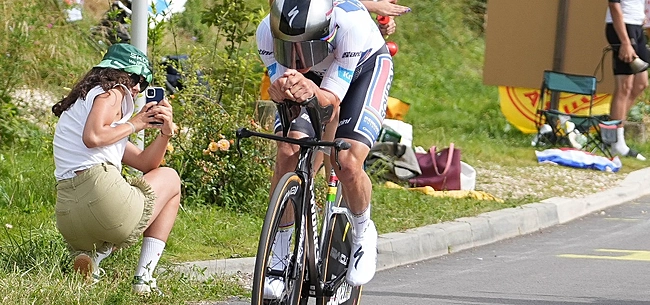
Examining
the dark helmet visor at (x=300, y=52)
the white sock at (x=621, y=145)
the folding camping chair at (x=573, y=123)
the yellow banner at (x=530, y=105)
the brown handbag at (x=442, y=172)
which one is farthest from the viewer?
the yellow banner at (x=530, y=105)

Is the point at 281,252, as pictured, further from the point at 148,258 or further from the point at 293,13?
the point at 148,258

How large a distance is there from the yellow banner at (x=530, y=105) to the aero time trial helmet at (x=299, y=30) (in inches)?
372

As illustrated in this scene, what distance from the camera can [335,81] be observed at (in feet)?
16.8

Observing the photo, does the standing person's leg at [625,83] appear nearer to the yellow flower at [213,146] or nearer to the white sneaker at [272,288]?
the yellow flower at [213,146]

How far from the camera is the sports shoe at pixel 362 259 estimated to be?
216 inches

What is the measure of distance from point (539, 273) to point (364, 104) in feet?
8.77

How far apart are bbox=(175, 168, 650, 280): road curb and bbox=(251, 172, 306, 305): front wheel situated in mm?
1398

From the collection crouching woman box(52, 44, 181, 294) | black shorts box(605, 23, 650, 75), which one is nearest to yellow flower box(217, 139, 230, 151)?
crouching woman box(52, 44, 181, 294)

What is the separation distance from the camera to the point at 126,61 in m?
5.79

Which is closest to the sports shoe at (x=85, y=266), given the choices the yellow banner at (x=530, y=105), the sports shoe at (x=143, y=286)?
the sports shoe at (x=143, y=286)

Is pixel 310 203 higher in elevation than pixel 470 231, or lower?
higher

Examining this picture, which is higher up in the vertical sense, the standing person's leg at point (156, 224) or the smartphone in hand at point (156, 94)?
the smartphone in hand at point (156, 94)

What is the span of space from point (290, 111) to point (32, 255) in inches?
74.4

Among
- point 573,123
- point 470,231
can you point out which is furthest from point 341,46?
point 573,123
